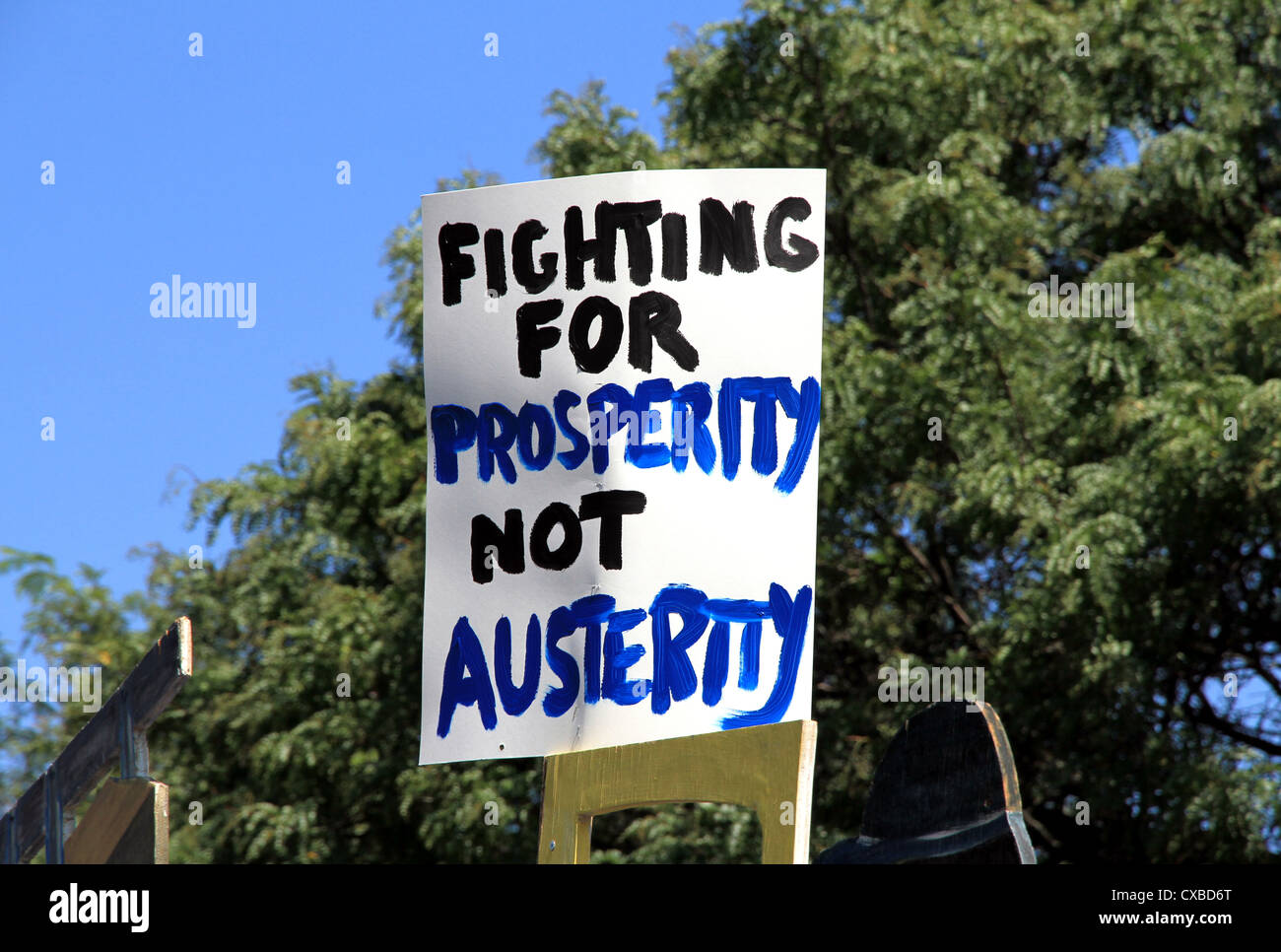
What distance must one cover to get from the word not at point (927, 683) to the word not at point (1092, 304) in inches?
85.2

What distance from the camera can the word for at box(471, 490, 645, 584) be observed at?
11.6 ft

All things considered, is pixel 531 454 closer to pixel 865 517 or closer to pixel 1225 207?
pixel 865 517

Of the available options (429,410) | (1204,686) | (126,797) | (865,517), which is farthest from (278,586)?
(126,797)

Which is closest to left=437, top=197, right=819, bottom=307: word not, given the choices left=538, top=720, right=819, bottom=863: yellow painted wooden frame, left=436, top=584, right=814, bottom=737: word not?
left=436, top=584, right=814, bottom=737: word not

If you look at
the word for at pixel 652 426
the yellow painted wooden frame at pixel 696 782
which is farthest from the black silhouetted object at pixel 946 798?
the word for at pixel 652 426

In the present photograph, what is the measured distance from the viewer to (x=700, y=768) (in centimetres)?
322

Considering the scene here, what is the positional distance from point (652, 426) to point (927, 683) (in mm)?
5818

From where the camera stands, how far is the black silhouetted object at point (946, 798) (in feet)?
9.16

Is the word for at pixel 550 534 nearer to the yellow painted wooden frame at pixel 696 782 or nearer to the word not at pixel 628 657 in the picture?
the word not at pixel 628 657

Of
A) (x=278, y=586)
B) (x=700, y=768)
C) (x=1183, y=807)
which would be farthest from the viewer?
(x=278, y=586)

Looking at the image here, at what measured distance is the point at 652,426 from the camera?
355cm

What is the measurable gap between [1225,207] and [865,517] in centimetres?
333
